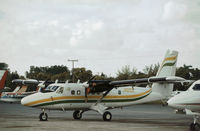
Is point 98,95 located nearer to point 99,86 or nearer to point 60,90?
point 99,86

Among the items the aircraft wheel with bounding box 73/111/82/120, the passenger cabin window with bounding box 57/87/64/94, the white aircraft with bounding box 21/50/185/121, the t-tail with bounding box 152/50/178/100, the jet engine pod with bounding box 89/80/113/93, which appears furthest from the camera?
the t-tail with bounding box 152/50/178/100

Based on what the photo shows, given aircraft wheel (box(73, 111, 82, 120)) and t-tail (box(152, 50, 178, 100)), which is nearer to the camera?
aircraft wheel (box(73, 111, 82, 120))

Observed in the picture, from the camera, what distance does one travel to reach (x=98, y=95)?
24875 mm

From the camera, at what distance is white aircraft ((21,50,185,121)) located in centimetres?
2272

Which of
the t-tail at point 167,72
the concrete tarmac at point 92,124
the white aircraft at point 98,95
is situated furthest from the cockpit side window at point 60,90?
the t-tail at point 167,72

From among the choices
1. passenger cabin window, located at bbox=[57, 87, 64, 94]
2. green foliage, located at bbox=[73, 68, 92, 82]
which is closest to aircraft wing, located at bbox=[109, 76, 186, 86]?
passenger cabin window, located at bbox=[57, 87, 64, 94]

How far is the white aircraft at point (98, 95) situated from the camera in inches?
894

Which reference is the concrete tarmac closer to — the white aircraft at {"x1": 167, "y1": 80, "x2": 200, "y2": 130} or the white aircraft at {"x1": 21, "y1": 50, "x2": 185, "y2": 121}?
the white aircraft at {"x1": 21, "y1": 50, "x2": 185, "y2": 121}

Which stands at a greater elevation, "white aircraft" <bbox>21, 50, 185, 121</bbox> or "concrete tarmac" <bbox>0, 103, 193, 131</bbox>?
"white aircraft" <bbox>21, 50, 185, 121</bbox>

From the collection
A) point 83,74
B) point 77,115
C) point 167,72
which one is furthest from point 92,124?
point 83,74

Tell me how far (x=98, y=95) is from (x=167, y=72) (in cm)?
601

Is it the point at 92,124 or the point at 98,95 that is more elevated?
the point at 98,95

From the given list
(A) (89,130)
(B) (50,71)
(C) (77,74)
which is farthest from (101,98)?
(B) (50,71)

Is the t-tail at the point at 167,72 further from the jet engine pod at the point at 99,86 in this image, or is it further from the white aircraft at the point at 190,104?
the white aircraft at the point at 190,104
